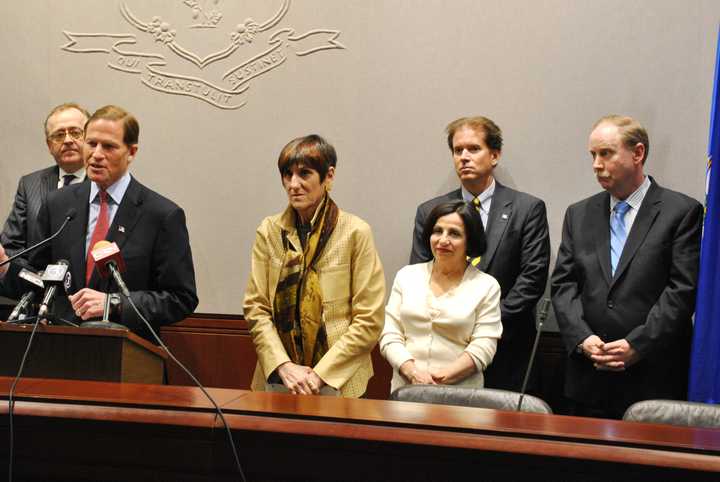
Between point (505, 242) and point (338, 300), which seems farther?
point (505, 242)

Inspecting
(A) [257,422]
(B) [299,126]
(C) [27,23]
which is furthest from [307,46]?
(A) [257,422]

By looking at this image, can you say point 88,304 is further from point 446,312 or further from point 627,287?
point 627,287

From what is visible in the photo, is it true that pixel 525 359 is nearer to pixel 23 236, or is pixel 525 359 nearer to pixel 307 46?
pixel 307 46

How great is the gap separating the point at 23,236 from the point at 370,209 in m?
1.67

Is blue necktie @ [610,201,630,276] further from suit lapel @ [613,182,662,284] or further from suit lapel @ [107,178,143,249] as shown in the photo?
suit lapel @ [107,178,143,249]

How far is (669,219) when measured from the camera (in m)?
3.21

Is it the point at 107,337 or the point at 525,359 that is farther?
the point at 525,359

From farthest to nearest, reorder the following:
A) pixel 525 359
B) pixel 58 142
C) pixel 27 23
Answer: pixel 27 23
pixel 58 142
pixel 525 359

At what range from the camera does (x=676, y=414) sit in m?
2.03

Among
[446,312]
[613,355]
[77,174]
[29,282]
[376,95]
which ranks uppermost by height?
[376,95]

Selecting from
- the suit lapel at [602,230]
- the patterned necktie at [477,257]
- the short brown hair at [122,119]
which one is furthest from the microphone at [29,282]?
the suit lapel at [602,230]

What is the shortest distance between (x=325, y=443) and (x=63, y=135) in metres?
2.83

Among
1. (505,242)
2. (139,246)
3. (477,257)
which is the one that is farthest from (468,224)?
(139,246)

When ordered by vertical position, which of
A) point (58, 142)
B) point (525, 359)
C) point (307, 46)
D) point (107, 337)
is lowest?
point (525, 359)
